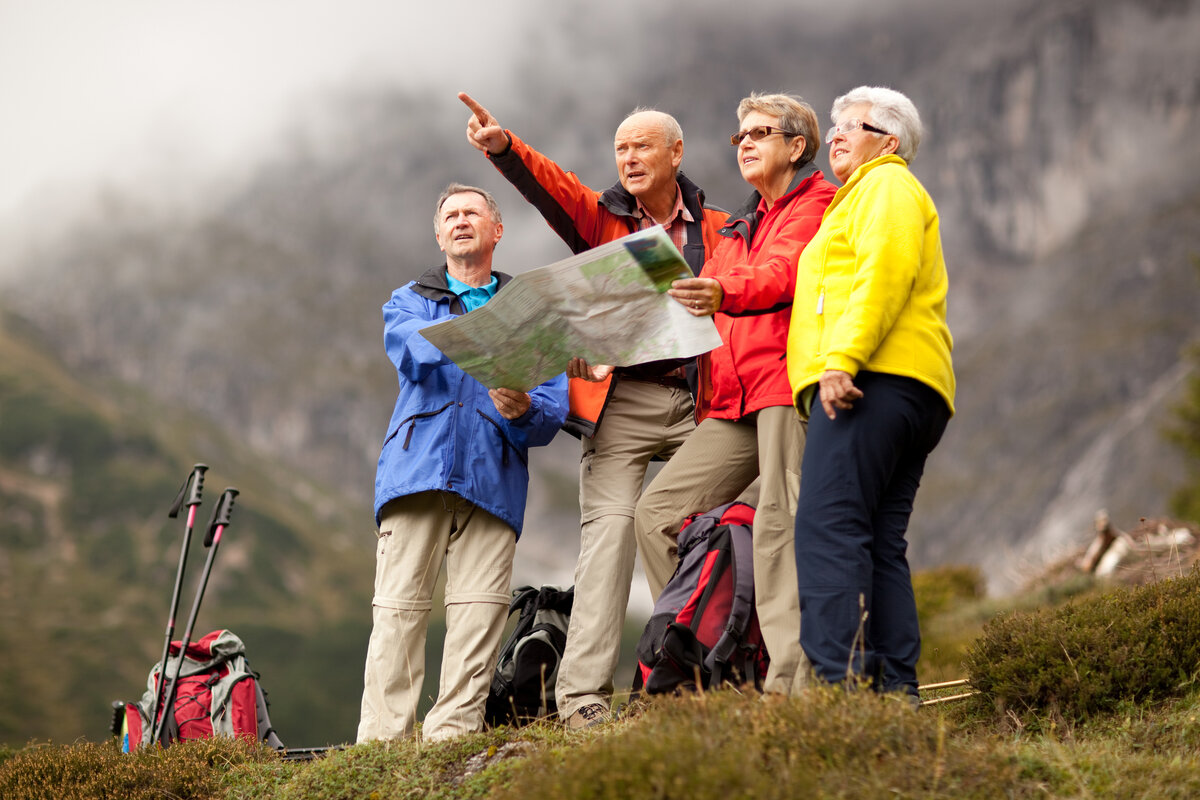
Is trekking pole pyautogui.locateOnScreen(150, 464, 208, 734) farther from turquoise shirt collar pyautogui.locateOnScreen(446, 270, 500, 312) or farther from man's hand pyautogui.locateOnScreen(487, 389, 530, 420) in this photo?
man's hand pyautogui.locateOnScreen(487, 389, 530, 420)

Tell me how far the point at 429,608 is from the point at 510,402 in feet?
4.29

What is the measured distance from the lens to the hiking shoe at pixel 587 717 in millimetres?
5300

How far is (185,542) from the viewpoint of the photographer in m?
7.12

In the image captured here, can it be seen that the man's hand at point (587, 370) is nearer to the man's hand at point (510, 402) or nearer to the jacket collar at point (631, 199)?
the man's hand at point (510, 402)

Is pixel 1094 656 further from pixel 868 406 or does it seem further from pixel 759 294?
pixel 759 294

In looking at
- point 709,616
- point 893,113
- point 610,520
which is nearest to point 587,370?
point 610,520

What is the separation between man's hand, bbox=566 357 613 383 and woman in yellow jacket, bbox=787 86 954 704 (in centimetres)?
109

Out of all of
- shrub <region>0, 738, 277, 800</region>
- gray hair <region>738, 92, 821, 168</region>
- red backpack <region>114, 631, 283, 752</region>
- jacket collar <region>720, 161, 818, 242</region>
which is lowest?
shrub <region>0, 738, 277, 800</region>

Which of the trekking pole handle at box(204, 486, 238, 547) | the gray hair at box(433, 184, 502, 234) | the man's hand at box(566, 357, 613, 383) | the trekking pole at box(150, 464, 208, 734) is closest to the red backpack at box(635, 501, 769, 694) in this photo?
the man's hand at box(566, 357, 613, 383)

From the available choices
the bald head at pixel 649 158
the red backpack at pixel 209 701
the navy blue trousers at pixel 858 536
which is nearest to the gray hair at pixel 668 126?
the bald head at pixel 649 158

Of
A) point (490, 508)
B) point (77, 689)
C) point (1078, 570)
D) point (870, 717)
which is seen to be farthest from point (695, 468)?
point (77, 689)

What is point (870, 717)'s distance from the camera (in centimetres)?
369

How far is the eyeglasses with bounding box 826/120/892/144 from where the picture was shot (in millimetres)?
4836

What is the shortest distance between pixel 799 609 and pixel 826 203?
1.92m
